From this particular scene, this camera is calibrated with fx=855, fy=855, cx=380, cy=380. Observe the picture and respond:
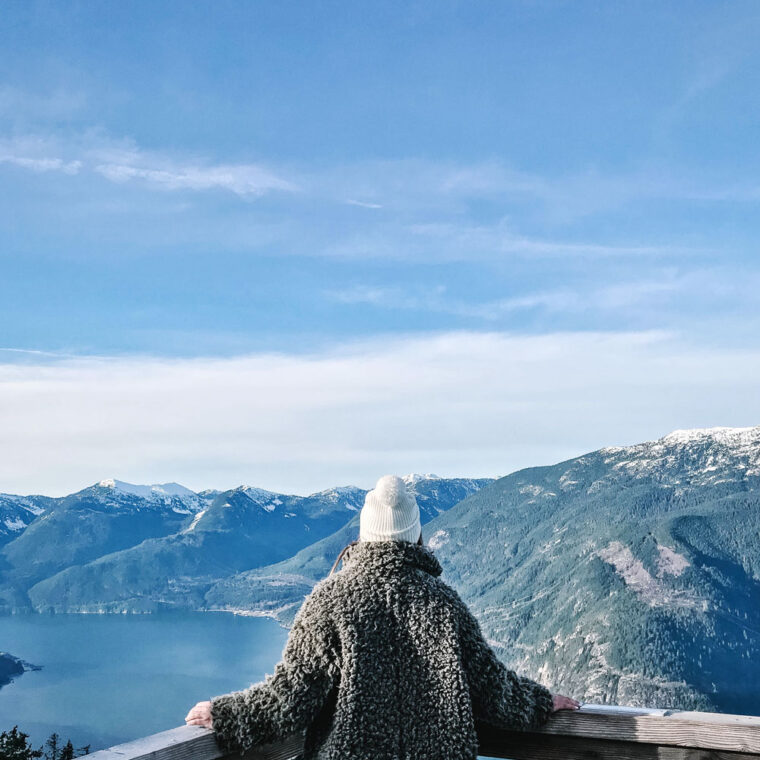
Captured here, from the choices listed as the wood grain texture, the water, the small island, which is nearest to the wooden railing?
the wood grain texture

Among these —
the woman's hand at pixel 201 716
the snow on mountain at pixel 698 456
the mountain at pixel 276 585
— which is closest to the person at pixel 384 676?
the woman's hand at pixel 201 716

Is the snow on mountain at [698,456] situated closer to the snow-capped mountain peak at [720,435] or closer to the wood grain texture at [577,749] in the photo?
the snow-capped mountain peak at [720,435]

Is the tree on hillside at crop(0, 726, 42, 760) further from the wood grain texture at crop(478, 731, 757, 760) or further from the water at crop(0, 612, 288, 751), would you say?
the water at crop(0, 612, 288, 751)

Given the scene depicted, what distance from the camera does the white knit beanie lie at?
2145 millimetres

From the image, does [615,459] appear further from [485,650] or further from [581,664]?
[485,650]

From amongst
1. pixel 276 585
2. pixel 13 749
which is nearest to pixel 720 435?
pixel 276 585

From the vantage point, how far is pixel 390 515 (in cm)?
215

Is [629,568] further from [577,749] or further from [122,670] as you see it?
[577,749]

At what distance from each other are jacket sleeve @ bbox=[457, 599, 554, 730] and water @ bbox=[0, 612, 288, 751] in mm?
48429

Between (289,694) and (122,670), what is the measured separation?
98370 millimetres

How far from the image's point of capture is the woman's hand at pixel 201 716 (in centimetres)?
Result: 190

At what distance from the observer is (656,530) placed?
394 feet

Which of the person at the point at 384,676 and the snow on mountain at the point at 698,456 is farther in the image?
the snow on mountain at the point at 698,456

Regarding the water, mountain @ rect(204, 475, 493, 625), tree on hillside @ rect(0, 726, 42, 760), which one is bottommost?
the water
